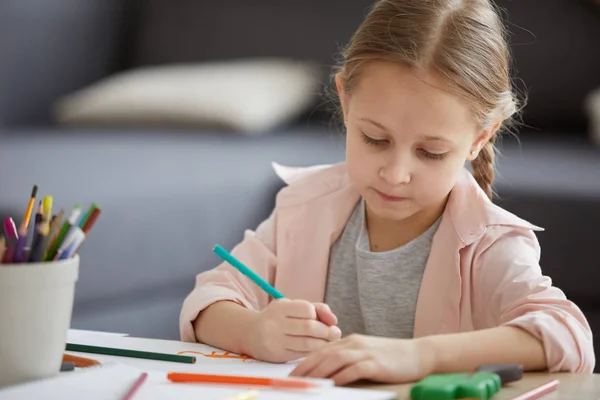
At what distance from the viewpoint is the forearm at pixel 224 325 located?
1.06 metres

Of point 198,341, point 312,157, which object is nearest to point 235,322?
point 198,341

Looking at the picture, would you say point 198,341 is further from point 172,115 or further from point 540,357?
point 172,115

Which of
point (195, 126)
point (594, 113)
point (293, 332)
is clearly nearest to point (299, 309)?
point (293, 332)

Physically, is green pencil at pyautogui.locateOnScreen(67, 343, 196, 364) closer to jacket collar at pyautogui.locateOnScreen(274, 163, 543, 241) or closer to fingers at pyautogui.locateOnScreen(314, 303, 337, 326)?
fingers at pyautogui.locateOnScreen(314, 303, 337, 326)

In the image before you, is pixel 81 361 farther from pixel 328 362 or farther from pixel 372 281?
pixel 372 281

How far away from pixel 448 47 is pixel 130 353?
480 millimetres

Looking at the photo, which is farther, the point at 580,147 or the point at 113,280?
the point at 580,147

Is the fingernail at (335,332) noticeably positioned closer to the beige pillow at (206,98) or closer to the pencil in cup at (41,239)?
the pencil in cup at (41,239)

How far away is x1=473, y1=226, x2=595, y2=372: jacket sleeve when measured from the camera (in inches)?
38.9

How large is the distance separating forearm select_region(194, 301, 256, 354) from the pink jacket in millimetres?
17

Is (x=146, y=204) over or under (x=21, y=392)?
over

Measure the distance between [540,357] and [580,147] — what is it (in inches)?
62.2

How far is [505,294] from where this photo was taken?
3.67 feet

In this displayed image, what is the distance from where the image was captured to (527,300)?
1.07 metres
